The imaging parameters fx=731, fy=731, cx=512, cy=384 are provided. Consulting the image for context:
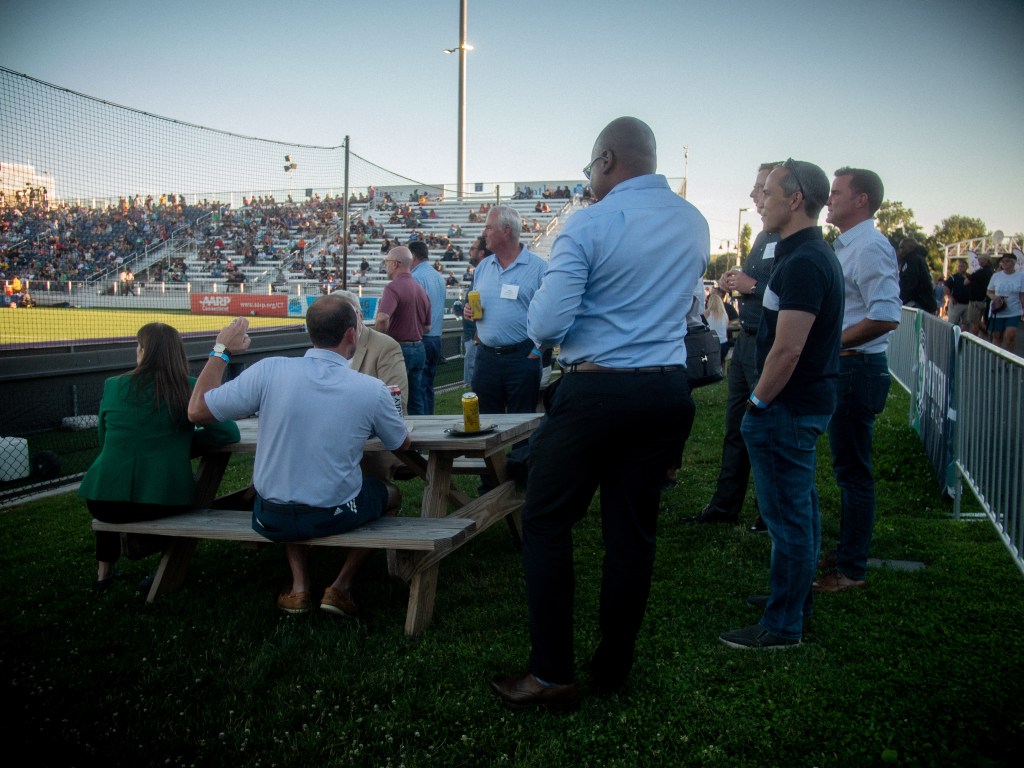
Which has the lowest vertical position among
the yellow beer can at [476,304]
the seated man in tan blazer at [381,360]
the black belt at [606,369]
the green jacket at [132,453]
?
the green jacket at [132,453]

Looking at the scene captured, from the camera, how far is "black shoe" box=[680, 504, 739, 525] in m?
4.72

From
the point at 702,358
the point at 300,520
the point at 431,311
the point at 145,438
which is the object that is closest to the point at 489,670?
the point at 300,520

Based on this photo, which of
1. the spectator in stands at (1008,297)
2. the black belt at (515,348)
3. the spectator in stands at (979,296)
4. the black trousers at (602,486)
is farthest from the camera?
the spectator in stands at (979,296)

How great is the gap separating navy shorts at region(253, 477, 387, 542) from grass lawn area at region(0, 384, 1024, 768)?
446mm

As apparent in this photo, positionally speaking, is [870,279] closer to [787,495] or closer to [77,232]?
[787,495]

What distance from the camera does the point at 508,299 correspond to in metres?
5.07

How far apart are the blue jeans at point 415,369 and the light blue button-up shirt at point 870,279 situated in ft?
14.2

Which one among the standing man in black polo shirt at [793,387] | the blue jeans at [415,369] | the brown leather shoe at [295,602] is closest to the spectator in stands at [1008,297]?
the blue jeans at [415,369]

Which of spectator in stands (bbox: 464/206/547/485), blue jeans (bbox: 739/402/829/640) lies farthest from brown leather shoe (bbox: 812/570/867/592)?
spectator in stands (bbox: 464/206/547/485)

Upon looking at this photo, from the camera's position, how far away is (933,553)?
4.07m

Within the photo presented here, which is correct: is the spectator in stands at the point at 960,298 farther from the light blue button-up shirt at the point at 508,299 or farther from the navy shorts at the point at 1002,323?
the light blue button-up shirt at the point at 508,299

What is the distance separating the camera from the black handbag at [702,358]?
13.7 feet

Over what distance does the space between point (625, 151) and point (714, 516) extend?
2943 millimetres

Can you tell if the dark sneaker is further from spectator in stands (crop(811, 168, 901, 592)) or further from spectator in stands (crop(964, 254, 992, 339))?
spectator in stands (crop(964, 254, 992, 339))
